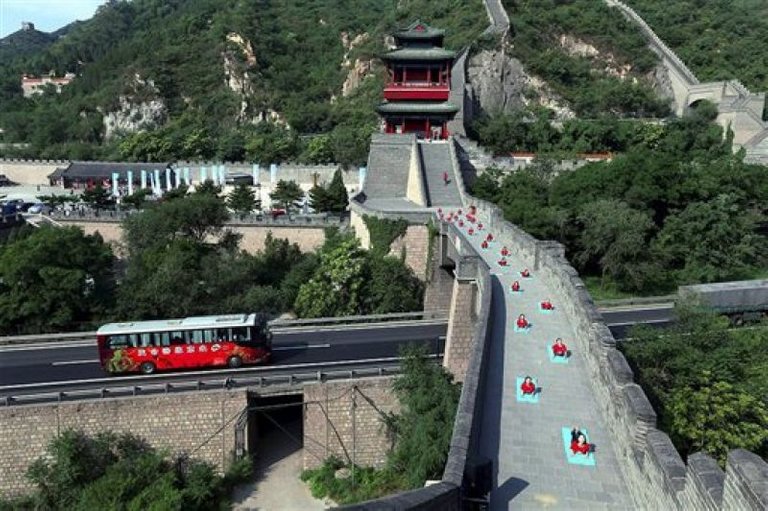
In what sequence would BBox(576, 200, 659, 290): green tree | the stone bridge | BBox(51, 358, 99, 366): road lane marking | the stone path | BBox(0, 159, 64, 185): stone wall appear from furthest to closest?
BBox(0, 159, 64, 185): stone wall, the stone bridge, BBox(576, 200, 659, 290): green tree, BBox(51, 358, 99, 366): road lane marking, the stone path

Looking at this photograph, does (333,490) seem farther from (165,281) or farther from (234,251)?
(234,251)

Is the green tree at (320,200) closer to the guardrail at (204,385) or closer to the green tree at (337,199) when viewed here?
the green tree at (337,199)

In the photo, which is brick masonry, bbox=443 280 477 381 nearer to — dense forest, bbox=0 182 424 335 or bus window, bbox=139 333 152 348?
dense forest, bbox=0 182 424 335

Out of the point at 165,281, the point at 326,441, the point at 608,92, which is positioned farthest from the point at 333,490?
the point at 608,92

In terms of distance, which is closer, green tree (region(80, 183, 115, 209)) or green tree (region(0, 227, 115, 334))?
green tree (region(0, 227, 115, 334))

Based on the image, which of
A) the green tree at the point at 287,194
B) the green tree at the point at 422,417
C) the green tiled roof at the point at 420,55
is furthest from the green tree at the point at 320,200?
the green tree at the point at 422,417

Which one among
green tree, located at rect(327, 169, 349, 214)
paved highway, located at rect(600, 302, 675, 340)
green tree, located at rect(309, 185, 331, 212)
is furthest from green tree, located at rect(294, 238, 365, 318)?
green tree, located at rect(327, 169, 349, 214)

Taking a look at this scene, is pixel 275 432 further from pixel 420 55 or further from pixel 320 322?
pixel 420 55
